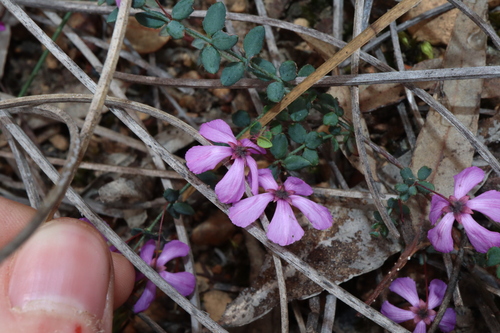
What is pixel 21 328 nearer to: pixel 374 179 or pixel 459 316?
pixel 374 179

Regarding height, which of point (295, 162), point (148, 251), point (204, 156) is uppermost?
point (295, 162)

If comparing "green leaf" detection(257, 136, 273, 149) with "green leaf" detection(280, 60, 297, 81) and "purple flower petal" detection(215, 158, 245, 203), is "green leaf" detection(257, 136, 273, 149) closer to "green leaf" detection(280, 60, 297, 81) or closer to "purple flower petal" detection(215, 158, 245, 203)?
"purple flower petal" detection(215, 158, 245, 203)

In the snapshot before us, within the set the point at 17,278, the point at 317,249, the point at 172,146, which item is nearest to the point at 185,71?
the point at 172,146

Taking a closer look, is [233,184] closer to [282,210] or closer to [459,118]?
[282,210]

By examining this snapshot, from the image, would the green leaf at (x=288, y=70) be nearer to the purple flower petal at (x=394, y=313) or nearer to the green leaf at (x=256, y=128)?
the green leaf at (x=256, y=128)

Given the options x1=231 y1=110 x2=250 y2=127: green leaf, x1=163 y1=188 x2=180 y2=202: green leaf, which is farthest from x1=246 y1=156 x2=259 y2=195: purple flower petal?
x1=163 y1=188 x2=180 y2=202: green leaf

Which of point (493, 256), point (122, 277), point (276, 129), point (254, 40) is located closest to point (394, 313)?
point (493, 256)

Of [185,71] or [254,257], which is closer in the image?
[254,257]
